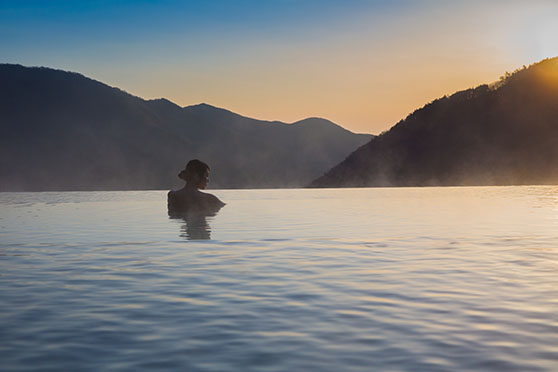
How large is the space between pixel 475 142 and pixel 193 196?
136536mm

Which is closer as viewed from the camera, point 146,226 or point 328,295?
Answer: point 328,295

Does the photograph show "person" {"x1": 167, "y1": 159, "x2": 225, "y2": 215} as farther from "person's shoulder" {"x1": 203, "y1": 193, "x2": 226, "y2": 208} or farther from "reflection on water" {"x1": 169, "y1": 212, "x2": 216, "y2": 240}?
"reflection on water" {"x1": 169, "y1": 212, "x2": 216, "y2": 240}

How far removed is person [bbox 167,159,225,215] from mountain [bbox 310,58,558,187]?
389 feet

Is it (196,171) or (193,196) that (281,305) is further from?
(193,196)

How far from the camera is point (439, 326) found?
6.02 metres

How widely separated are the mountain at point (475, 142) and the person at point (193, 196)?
119 metres

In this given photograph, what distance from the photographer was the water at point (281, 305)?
16.6 feet

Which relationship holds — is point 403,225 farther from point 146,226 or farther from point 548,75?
point 548,75

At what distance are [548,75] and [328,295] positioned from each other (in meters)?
168

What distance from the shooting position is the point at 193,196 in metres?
22.8

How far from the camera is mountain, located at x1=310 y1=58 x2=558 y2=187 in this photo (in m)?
138

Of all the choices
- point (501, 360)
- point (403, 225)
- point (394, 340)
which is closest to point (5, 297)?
point (394, 340)

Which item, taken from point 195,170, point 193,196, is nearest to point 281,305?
point 195,170

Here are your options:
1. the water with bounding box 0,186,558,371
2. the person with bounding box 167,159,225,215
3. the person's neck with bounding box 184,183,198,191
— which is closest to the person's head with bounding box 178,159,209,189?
the person with bounding box 167,159,225,215
